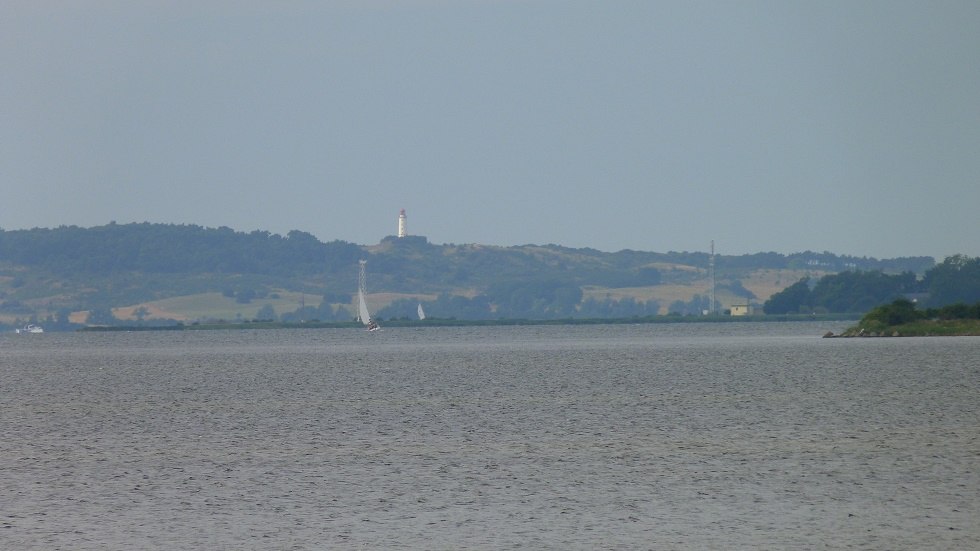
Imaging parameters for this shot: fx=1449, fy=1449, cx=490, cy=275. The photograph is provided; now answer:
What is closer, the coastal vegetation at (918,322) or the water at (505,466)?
the water at (505,466)

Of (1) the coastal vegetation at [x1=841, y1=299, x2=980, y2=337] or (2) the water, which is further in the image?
(1) the coastal vegetation at [x1=841, y1=299, x2=980, y2=337]

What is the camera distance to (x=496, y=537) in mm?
19484

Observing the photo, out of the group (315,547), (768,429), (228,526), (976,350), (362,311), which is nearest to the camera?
(315,547)

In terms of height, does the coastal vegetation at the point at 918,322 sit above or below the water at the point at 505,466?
above

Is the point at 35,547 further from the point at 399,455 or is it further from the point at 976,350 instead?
the point at 976,350

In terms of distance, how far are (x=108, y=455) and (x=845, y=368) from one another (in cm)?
4321

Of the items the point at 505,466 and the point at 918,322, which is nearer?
the point at 505,466

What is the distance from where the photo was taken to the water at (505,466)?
19922 millimetres

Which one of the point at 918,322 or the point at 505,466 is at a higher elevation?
the point at 918,322

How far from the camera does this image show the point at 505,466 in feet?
90.0

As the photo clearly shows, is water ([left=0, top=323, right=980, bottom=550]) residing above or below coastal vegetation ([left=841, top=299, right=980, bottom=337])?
below

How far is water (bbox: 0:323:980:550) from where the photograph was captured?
784 inches

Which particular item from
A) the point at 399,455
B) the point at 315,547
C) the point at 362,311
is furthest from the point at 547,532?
the point at 362,311

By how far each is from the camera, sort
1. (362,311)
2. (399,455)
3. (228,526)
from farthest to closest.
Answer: (362,311)
(399,455)
(228,526)
